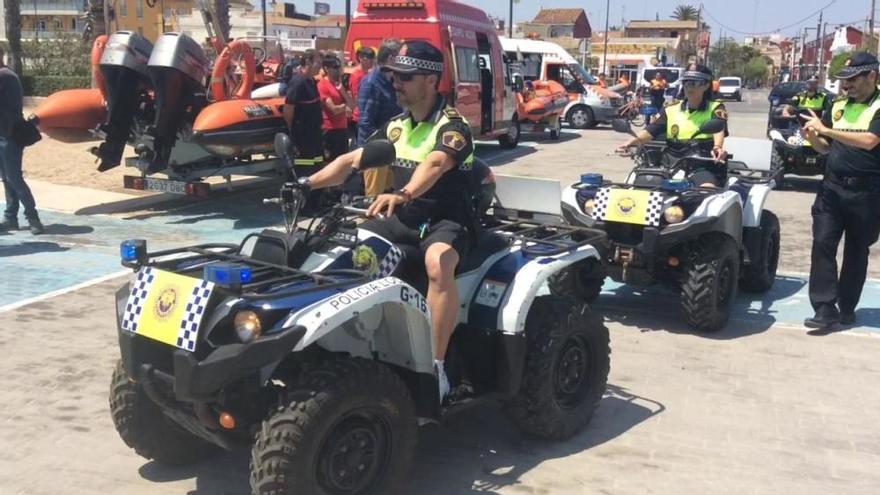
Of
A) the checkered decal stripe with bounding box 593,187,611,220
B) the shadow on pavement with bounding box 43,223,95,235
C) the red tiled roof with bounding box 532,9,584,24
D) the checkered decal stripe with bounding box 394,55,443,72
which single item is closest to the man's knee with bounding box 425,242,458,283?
the checkered decal stripe with bounding box 394,55,443,72

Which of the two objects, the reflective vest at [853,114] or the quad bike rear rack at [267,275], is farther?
the reflective vest at [853,114]

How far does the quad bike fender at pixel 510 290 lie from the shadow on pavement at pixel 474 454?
20.6 inches

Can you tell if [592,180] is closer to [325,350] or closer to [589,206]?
[589,206]

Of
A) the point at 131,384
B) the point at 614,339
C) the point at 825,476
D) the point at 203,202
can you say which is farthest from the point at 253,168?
the point at 825,476

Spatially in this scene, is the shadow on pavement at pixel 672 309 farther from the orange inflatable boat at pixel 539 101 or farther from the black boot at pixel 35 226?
the orange inflatable boat at pixel 539 101

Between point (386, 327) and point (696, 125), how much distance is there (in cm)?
454

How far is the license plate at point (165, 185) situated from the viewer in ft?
33.3

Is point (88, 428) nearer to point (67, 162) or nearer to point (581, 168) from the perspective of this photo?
point (67, 162)

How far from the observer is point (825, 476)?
416 cm

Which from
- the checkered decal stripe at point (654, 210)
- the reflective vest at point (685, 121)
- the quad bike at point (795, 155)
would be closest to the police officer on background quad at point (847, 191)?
the reflective vest at point (685, 121)

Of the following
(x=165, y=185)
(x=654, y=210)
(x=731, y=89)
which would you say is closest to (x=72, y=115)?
(x=165, y=185)

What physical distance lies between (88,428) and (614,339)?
3.55m

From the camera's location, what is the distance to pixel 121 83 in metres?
10.2

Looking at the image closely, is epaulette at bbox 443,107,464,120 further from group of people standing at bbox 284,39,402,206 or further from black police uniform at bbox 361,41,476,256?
group of people standing at bbox 284,39,402,206
